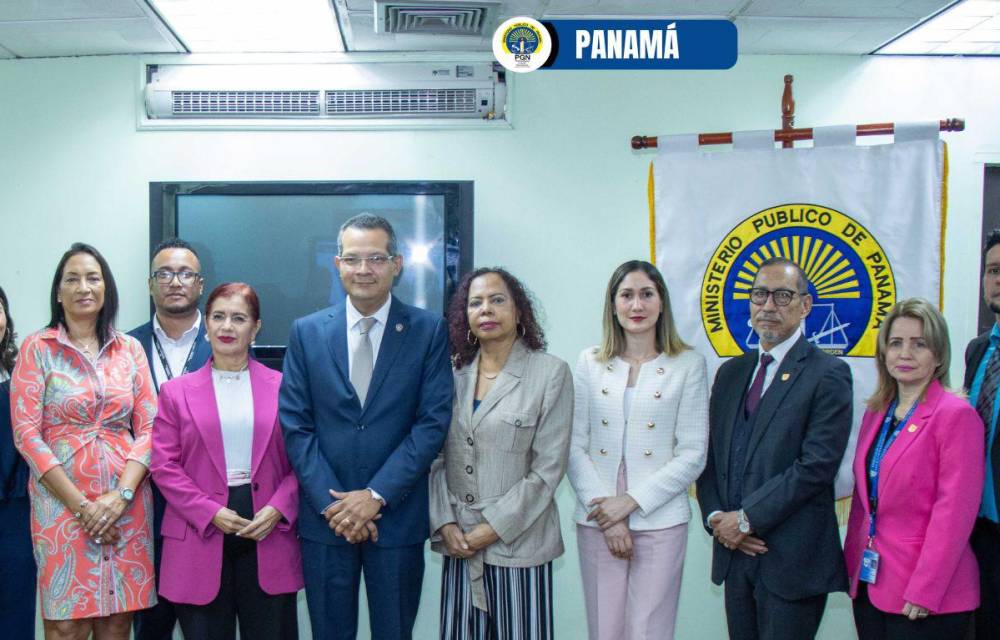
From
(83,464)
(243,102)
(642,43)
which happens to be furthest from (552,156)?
(83,464)

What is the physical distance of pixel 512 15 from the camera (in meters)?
3.32

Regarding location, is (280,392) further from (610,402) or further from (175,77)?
(175,77)

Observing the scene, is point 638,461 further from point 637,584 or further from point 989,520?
point 989,520

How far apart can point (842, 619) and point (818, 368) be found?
197 cm

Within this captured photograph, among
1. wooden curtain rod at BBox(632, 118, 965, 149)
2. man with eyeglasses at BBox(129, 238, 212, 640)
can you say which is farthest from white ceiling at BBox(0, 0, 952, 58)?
man with eyeglasses at BBox(129, 238, 212, 640)

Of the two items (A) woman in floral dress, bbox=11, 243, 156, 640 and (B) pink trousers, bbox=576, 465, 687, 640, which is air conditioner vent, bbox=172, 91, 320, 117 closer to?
(A) woman in floral dress, bbox=11, 243, 156, 640

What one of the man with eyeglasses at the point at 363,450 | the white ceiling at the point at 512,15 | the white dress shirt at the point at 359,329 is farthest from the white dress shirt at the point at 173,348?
the white ceiling at the point at 512,15

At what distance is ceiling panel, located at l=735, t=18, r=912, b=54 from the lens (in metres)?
3.33

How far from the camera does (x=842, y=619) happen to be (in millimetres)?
3736

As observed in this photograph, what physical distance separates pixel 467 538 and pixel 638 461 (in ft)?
1.96

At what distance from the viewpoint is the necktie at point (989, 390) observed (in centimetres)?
239

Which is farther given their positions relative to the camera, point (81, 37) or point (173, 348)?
point (81, 37)

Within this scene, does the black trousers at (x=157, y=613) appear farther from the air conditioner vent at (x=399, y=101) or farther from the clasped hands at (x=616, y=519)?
the air conditioner vent at (x=399, y=101)

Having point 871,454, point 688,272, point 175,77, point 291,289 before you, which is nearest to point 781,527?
point 871,454
